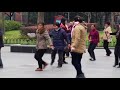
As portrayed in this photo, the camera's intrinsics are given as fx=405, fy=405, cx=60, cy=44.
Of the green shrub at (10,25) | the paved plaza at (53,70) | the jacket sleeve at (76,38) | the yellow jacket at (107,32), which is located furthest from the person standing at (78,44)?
the green shrub at (10,25)

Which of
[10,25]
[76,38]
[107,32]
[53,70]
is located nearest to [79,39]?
[76,38]

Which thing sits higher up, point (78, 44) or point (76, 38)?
point (76, 38)

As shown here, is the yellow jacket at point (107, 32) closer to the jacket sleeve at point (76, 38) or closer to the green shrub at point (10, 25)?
the jacket sleeve at point (76, 38)

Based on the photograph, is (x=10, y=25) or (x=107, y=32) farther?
(x=10, y=25)

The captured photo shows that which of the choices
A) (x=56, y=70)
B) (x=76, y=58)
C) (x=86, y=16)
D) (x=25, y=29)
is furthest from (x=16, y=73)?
(x=86, y=16)

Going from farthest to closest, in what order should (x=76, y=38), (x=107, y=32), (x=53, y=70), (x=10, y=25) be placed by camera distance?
1. (x=10, y=25)
2. (x=107, y=32)
3. (x=53, y=70)
4. (x=76, y=38)

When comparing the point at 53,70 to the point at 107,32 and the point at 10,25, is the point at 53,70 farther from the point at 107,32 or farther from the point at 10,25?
the point at 10,25

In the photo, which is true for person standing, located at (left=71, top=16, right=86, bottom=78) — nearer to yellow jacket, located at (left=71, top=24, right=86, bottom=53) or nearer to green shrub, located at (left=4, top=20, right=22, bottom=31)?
yellow jacket, located at (left=71, top=24, right=86, bottom=53)

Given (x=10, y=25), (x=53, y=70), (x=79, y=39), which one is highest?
(x=79, y=39)

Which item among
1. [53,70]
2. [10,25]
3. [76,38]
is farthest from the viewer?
[10,25]
